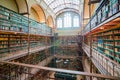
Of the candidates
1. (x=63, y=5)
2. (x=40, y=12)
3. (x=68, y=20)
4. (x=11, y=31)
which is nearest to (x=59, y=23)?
(x=68, y=20)

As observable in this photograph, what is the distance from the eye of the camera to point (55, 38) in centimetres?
1661

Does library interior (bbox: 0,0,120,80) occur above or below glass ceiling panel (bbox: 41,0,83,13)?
below

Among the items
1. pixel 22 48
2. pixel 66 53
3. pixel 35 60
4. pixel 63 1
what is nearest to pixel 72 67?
pixel 66 53

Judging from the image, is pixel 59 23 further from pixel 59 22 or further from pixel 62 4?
pixel 62 4

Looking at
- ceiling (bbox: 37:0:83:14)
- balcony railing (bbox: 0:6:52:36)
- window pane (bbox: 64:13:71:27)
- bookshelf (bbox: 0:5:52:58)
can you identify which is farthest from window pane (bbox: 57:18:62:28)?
balcony railing (bbox: 0:6:52:36)

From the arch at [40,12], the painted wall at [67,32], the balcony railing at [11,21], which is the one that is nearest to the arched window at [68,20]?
the painted wall at [67,32]

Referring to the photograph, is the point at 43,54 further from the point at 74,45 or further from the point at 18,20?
the point at 18,20

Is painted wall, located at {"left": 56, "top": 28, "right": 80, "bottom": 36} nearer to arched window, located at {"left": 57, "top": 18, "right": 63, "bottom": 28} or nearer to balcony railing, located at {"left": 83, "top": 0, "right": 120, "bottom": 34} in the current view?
arched window, located at {"left": 57, "top": 18, "right": 63, "bottom": 28}

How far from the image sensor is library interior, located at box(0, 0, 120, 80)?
5.23 metres

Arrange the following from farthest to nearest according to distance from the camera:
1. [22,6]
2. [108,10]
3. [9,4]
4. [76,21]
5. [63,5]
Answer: [76,21] → [63,5] → [22,6] → [9,4] → [108,10]

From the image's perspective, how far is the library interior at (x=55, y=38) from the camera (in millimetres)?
5234

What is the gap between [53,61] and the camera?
14961 mm

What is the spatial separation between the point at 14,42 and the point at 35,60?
→ 4176mm

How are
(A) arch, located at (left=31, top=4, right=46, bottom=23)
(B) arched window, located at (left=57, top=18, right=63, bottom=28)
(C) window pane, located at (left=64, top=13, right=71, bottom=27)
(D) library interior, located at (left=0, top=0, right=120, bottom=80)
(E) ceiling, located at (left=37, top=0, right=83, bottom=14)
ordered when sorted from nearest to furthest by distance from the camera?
(D) library interior, located at (left=0, top=0, right=120, bottom=80) → (A) arch, located at (left=31, top=4, right=46, bottom=23) → (E) ceiling, located at (left=37, top=0, right=83, bottom=14) → (C) window pane, located at (left=64, top=13, right=71, bottom=27) → (B) arched window, located at (left=57, top=18, right=63, bottom=28)
